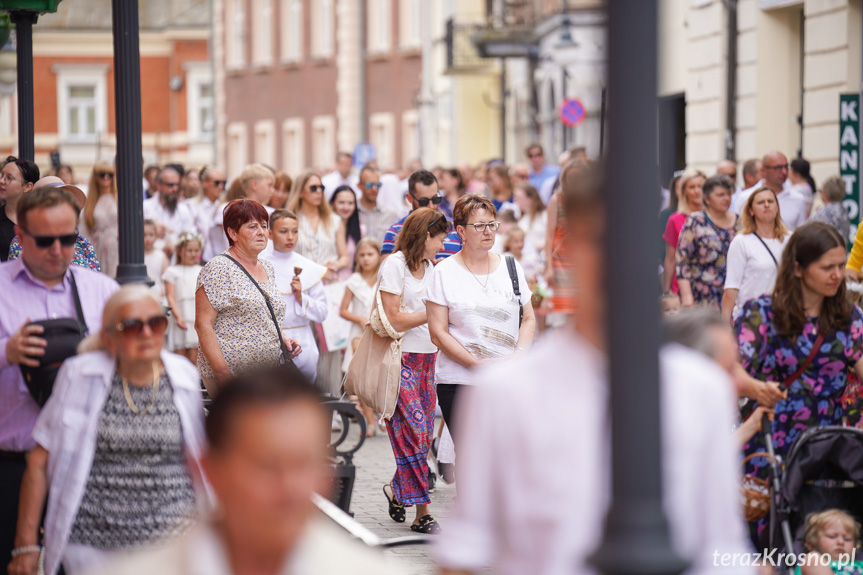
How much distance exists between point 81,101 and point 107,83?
1426mm

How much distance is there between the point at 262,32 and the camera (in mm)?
58281

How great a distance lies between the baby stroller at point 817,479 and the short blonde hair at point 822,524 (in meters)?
0.04

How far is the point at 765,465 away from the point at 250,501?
410 cm

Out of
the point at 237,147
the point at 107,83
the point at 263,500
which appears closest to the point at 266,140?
the point at 237,147

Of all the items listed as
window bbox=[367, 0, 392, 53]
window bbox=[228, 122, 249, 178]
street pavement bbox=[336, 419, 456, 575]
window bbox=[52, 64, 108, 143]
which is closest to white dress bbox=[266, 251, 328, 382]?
street pavement bbox=[336, 419, 456, 575]

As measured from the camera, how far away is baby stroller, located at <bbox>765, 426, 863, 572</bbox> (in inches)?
243

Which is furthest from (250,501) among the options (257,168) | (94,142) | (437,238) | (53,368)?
(94,142)

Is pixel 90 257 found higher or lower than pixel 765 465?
higher

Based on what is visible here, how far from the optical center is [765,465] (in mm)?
6453

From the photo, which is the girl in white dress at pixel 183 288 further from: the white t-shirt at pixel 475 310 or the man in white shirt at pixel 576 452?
the man in white shirt at pixel 576 452

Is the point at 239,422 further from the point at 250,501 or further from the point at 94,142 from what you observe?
the point at 94,142

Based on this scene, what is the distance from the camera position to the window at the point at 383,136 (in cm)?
4875

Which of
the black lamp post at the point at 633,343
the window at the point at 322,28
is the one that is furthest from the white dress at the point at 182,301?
the window at the point at 322,28

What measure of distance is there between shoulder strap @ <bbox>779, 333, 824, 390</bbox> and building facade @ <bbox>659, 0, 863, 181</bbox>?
11.4m
